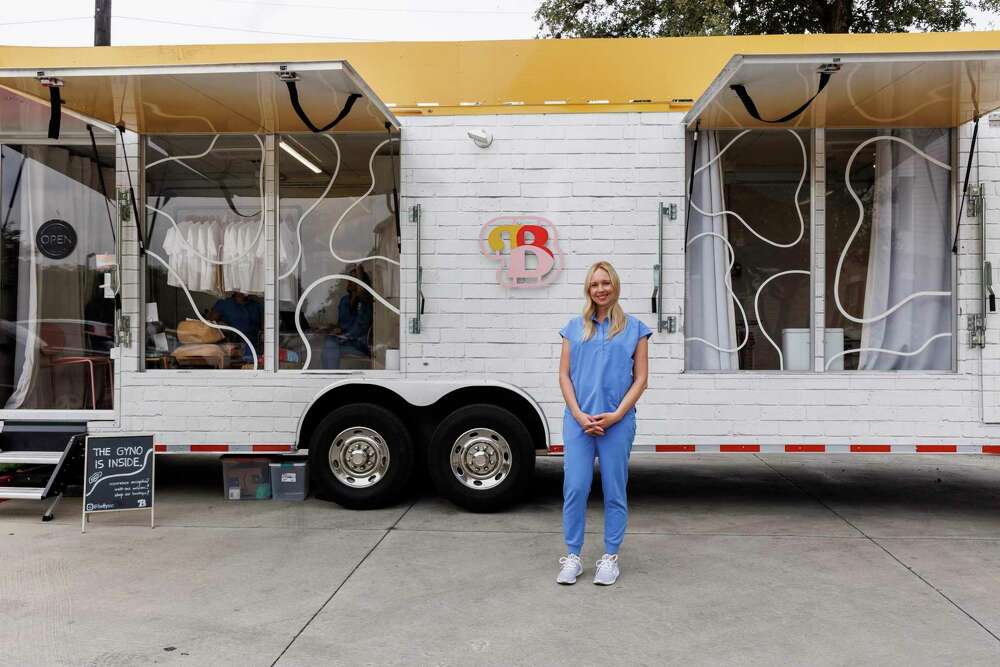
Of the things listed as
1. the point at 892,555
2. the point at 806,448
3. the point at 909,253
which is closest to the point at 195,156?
the point at 806,448

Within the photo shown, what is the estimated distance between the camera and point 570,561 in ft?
14.8

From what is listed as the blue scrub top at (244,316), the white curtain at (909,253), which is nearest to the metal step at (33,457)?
the blue scrub top at (244,316)

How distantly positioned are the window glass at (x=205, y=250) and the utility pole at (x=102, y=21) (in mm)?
4690

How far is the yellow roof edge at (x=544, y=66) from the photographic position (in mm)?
6094

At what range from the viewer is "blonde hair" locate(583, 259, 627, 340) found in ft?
Answer: 14.8

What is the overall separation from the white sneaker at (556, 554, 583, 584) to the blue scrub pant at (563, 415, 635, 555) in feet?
0.17

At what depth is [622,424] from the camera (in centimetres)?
449

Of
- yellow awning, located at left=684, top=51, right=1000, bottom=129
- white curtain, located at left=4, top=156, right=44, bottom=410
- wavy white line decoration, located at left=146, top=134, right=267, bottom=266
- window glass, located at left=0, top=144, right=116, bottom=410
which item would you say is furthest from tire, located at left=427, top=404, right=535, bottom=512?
white curtain, located at left=4, top=156, right=44, bottom=410

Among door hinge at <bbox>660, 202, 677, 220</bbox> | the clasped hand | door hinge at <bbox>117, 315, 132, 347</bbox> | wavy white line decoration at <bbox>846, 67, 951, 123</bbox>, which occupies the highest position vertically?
wavy white line decoration at <bbox>846, 67, 951, 123</bbox>

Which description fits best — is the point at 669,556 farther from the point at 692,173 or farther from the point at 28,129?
the point at 28,129

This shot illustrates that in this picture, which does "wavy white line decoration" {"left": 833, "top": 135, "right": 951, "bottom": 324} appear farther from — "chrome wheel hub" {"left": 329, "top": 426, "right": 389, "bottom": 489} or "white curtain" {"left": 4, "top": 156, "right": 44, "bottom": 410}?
"white curtain" {"left": 4, "top": 156, "right": 44, "bottom": 410}

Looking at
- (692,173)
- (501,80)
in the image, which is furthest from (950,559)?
(501,80)

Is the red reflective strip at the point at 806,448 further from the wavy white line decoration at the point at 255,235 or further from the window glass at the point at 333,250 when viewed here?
the wavy white line decoration at the point at 255,235

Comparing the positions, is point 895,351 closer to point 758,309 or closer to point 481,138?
point 758,309
